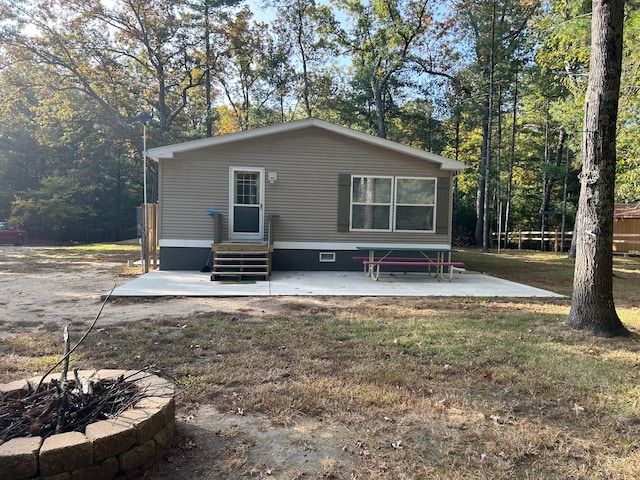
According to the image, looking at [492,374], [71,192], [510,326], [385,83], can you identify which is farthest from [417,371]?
[71,192]

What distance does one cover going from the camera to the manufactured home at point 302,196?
28.9ft

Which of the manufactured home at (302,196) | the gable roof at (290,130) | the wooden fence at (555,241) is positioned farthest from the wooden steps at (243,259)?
the wooden fence at (555,241)

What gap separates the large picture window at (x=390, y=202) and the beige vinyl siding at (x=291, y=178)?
0.17 m

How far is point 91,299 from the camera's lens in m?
5.90

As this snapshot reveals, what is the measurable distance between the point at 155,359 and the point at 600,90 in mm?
5197

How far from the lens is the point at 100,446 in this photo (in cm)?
174

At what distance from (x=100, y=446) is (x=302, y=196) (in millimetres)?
7595

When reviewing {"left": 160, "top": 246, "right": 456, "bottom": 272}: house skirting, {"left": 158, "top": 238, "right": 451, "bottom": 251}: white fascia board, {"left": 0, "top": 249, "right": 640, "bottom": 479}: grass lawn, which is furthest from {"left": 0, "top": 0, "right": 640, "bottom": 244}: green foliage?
{"left": 0, "top": 249, "right": 640, "bottom": 479}: grass lawn

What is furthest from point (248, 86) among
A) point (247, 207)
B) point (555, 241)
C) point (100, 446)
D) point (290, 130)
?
point (100, 446)

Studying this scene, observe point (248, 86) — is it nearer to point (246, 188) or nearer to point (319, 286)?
point (246, 188)

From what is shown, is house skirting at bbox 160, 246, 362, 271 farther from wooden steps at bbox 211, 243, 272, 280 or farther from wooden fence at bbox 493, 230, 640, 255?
wooden fence at bbox 493, 230, 640, 255

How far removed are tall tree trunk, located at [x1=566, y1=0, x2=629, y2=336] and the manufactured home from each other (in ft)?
14.9

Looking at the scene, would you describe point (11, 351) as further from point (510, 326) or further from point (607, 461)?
point (510, 326)

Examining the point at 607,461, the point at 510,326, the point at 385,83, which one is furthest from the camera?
the point at 385,83
